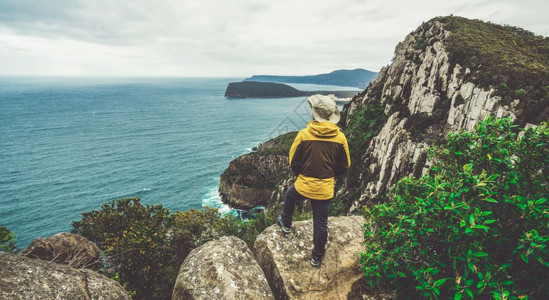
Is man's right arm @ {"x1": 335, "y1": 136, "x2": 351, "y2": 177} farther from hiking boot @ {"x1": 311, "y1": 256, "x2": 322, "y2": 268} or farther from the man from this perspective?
hiking boot @ {"x1": 311, "y1": 256, "x2": 322, "y2": 268}

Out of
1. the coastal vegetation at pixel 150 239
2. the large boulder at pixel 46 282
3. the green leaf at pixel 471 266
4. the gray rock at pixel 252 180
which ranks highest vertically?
the green leaf at pixel 471 266

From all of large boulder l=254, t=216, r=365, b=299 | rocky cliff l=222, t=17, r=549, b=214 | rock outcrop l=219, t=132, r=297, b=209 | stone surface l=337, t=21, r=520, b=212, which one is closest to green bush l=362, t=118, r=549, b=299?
large boulder l=254, t=216, r=365, b=299

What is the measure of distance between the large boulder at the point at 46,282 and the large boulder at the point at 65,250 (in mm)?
5252

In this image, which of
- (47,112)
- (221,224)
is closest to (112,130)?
(47,112)

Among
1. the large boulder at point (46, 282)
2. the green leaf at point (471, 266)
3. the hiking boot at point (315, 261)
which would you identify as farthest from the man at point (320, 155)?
the large boulder at point (46, 282)

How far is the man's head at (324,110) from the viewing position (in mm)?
5934

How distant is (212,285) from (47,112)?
7796 inches

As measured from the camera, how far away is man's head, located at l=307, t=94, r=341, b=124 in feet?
19.5

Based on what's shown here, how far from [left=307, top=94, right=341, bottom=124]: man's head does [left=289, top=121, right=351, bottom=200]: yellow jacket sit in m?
0.13

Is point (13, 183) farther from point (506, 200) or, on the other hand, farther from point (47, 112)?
point (47, 112)

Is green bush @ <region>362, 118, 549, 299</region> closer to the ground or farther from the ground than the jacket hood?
closer to the ground

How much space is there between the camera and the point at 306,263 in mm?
7703

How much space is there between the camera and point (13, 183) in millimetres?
56000

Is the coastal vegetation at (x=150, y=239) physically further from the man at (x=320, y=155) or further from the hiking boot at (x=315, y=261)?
the man at (x=320, y=155)
